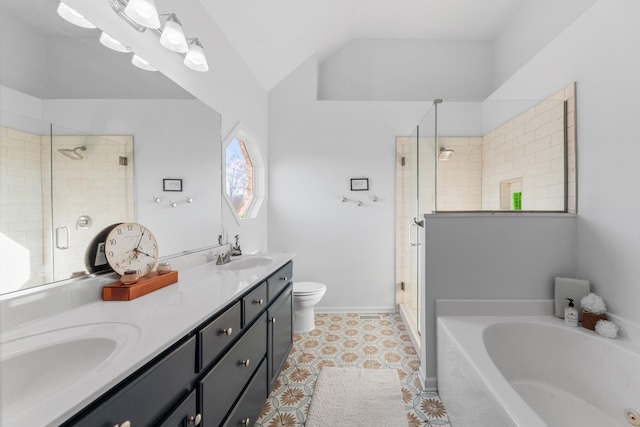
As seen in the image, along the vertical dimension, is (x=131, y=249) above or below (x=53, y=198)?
below

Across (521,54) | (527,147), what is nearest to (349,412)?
(527,147)

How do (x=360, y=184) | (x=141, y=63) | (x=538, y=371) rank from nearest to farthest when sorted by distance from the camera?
(x=141, y=63) < (x=538, y=371) < (x=360, y=184)

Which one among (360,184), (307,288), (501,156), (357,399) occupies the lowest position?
(357,399)

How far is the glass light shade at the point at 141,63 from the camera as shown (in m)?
1.34

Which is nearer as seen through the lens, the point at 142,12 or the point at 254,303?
the point at 142,12

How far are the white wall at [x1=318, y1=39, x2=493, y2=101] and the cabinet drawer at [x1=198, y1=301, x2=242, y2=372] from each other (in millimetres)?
2978

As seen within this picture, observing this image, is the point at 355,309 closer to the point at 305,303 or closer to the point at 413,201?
the point at 305,303

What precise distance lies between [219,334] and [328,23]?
3033 mm

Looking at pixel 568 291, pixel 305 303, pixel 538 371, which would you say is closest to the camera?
pixel 538 371

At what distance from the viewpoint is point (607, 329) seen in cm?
147

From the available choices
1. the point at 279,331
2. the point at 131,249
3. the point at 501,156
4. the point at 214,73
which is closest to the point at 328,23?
the point at 214,73

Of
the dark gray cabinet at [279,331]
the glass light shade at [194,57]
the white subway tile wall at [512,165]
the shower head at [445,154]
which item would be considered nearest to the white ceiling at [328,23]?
the glass light shade at [194,57]

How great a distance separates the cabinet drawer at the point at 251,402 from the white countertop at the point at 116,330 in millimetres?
508

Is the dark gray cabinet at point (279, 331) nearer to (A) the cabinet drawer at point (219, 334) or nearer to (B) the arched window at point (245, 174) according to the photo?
(A) the cabinet drawer at point (219, 334)
